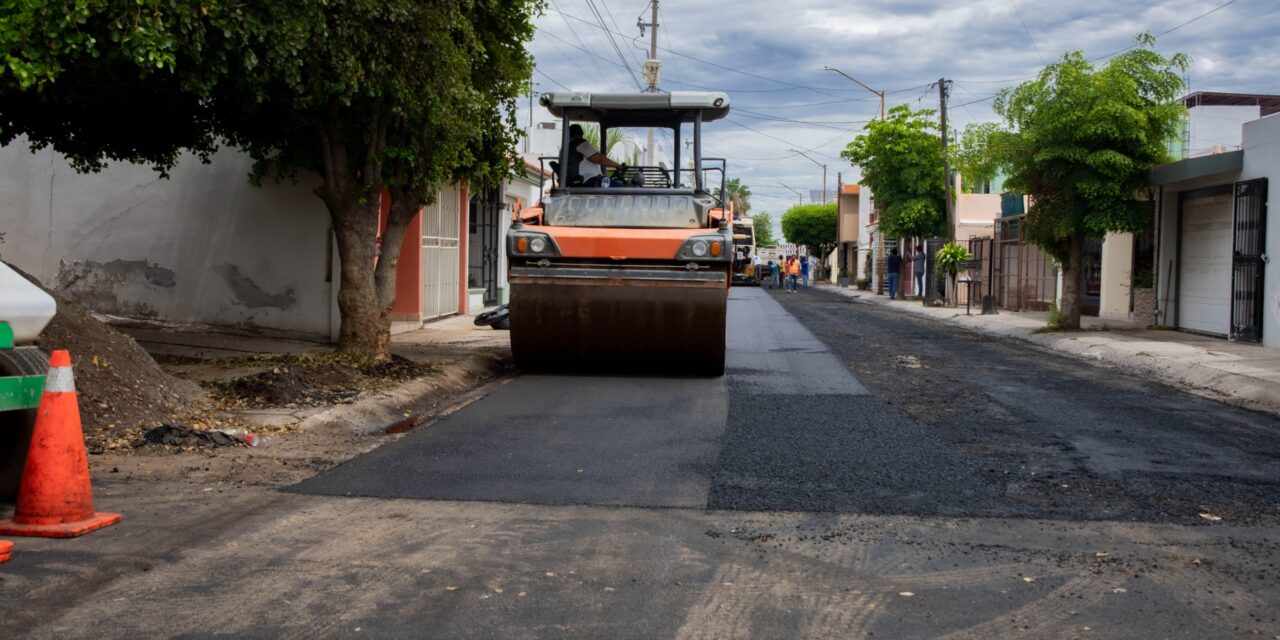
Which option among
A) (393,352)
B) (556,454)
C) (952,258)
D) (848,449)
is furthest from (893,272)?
(556,454)

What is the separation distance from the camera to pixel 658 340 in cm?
1119

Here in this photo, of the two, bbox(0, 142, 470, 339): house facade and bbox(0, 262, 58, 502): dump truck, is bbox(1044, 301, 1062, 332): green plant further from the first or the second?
bbox(0, 262, 58, 502): dump truck

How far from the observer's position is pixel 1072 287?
19500mm

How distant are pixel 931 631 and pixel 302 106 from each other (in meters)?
7.33

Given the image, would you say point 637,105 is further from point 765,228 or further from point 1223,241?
point 765,228

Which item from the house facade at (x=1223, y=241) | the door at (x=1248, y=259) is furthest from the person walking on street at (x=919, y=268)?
the door at (x=1248, y=259)

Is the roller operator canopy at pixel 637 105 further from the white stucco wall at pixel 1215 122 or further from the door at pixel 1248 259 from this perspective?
the white stucco wall at pixel 1215 122

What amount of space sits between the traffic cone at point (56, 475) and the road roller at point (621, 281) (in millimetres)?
6097

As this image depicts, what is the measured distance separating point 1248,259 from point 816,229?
203 ft

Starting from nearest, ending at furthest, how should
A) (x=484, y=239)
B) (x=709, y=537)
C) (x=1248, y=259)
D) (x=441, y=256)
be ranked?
(x=709, y=537)
(x=1248, y=259)
(x=441, y=256)
(x=484, y=239)

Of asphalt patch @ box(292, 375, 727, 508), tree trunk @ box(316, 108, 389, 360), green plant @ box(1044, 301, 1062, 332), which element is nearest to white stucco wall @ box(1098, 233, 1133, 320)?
green plant @ box(1044, 301, 1062, 332)

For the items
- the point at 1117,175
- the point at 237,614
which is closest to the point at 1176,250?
the point at 1117,175

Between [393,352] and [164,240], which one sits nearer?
[393,352]

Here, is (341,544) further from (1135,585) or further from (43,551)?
(1135,585)
